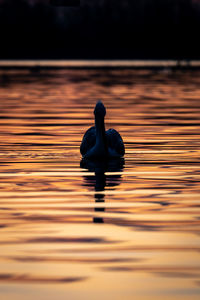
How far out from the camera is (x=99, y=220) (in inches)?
537

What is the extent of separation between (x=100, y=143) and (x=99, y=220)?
296 inches

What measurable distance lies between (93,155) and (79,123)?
469 inches

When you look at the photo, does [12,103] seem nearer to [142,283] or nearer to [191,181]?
[191,181]

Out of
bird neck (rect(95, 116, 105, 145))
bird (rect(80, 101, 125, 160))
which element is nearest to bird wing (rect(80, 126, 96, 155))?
bird (rect(80, 101, 125, 160))

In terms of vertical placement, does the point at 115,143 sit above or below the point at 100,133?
below

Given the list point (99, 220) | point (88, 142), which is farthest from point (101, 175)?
point (99, 220)

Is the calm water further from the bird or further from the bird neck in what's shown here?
the bird neck

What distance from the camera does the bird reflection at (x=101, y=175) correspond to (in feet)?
53.5

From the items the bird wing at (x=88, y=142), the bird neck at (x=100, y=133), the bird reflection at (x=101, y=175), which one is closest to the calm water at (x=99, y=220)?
the bird reflection at (x=101, y=175)

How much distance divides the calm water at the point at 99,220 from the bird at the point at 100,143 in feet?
1.15

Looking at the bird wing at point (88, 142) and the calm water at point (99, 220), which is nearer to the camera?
the calm water at point (99, 220)

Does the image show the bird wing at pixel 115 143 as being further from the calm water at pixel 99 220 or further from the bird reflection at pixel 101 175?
the calm water at pixel 99 220

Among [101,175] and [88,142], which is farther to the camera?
[88,142]

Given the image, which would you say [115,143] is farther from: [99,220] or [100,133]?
[99,220]
